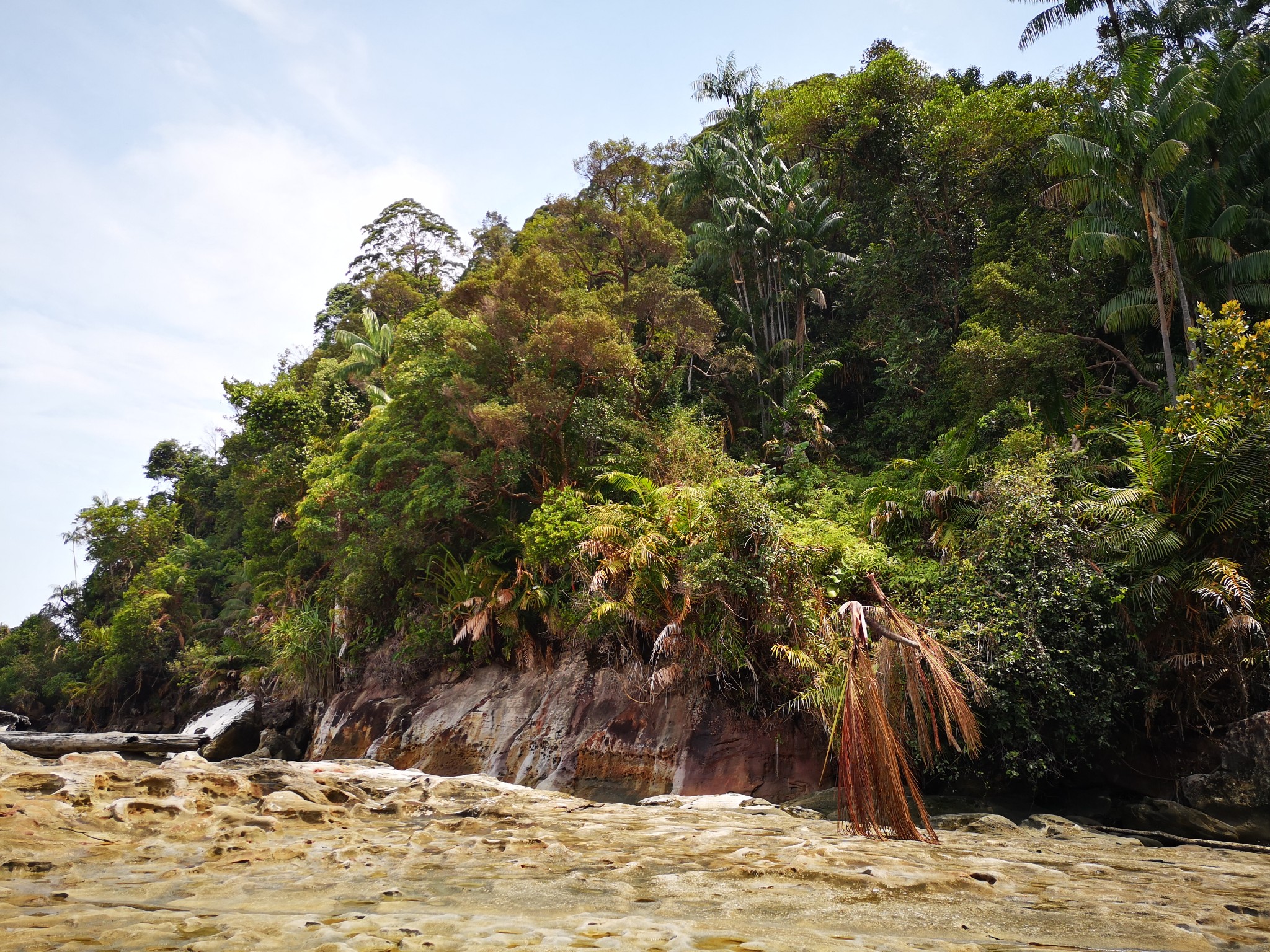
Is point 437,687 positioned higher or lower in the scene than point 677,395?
lower

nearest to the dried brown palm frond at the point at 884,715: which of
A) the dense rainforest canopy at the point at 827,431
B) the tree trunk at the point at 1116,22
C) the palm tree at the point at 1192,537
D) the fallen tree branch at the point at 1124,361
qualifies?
the dense rainforest canopy at the point at 827,431

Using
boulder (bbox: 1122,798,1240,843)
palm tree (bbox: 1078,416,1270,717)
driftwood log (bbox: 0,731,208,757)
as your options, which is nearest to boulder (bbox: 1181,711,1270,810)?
boulder (bbox: 1122,798,1240,843)

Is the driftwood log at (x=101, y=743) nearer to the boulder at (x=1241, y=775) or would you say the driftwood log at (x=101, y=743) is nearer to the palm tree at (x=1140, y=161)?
the boulder at (x=1241, y=775)

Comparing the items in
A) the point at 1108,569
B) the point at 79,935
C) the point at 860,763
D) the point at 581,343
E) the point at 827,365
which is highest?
the point at 827,365

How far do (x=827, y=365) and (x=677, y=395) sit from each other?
4.57 meters

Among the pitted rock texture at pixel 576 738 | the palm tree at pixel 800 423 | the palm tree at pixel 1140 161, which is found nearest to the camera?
the pitted rock texture at pixel 576 738

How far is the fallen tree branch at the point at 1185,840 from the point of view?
262 inches

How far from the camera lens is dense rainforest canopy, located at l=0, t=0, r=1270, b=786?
970 cm

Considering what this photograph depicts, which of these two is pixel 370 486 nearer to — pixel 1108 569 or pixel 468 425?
pixel 468 425

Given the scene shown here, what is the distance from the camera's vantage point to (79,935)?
11.1 ft

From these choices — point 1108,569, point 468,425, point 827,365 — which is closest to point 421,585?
point 468,425

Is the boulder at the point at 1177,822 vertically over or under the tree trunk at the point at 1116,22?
under

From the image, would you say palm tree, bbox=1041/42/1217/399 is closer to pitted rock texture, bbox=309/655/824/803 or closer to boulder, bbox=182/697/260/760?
pitted rock texture, bbox=309/655/824/803

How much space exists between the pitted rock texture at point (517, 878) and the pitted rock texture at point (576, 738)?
11.2ft
